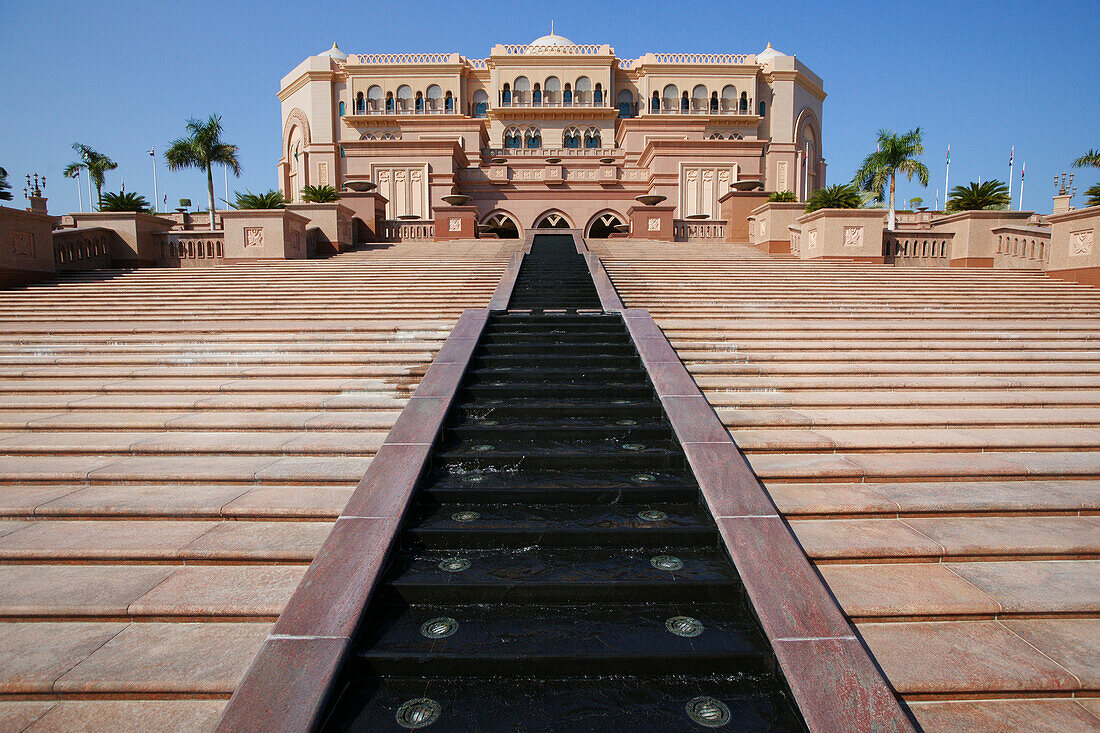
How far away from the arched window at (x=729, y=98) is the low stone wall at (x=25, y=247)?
44911 millimetres

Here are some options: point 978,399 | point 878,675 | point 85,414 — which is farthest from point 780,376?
point 85,414

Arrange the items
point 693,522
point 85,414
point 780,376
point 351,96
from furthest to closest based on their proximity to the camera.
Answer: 1. point 351,96
2. point 780,376
3. point 85,414
4. point 693,522

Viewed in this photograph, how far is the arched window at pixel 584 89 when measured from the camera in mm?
45812

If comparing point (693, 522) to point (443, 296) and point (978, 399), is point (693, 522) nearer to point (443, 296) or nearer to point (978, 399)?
point (978, 399)

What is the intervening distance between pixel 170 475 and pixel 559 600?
3.68 meters

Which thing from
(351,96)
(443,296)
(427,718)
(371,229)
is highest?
(351,96)

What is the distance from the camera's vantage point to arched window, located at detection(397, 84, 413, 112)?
46.6m

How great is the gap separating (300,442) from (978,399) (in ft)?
24.8

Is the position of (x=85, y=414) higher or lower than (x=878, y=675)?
higher

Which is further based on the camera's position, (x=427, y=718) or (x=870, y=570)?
(x=870, y=570)

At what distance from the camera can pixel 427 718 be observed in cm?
300

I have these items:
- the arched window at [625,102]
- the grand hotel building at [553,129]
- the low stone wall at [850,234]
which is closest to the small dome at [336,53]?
the grand hotel building at [553,129]

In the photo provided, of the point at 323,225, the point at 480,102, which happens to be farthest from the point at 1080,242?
the point at 480,102

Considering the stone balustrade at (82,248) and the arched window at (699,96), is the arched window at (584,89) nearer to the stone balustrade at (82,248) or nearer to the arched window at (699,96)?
the arched window at (699,96)
